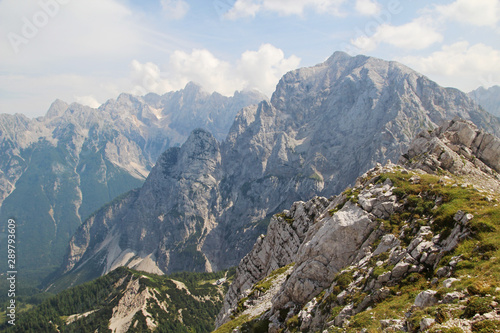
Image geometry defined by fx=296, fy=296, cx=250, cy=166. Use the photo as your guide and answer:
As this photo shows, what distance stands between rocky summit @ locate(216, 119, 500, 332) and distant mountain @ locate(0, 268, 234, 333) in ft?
427

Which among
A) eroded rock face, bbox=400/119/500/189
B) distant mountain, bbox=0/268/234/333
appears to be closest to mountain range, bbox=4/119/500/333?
eroded rock face, bbox=400/119/500/189

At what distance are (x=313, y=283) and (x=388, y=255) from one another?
1008 cm

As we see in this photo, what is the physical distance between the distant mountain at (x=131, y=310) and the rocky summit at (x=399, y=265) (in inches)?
5125

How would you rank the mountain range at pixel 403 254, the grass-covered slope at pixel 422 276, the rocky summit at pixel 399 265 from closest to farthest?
the grass-covered slope at pixel 422 276 → the rocky summit at pixel 399 265 → the mountain range at pixel 403 254

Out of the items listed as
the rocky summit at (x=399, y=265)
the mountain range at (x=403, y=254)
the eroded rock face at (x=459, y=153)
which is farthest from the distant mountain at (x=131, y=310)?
the eroded rock face at (x=459, y=153)

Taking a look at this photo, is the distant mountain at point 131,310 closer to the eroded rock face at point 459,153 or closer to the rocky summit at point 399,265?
the rocky summit at point 399,265

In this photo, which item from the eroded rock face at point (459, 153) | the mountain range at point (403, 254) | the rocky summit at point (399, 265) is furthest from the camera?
the eroded rock face at point (459, 153)

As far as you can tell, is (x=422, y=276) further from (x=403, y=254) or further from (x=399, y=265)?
(x=403, y=254)

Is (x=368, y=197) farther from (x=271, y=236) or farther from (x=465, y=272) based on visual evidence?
(x=271, y=236)

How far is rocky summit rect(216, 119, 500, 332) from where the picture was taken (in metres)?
18.3

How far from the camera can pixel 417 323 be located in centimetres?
1753

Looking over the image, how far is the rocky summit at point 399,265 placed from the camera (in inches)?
719

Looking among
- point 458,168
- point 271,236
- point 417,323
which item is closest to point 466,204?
point 417,323

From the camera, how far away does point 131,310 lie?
16262 centimetres
